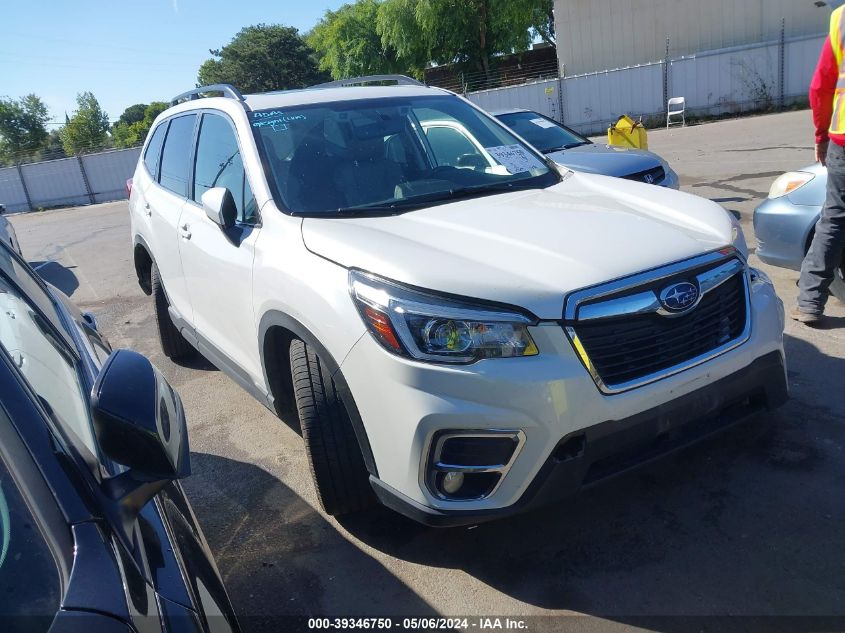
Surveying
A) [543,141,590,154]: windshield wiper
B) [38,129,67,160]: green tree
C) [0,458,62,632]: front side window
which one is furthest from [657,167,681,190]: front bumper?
[38,129,67,160]: green tree

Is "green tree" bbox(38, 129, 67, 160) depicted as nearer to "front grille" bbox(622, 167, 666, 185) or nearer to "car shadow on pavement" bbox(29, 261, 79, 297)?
"car shadow on pavement" bbox(29, 261, 79, 297)

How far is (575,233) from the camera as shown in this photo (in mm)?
2697

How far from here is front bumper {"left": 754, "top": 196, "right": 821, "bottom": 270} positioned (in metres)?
4.62

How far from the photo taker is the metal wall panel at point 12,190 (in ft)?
85.1

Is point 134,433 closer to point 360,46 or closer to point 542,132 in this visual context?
point 542,132

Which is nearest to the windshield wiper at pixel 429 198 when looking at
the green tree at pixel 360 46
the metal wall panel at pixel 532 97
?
the metal wall panel at pixel 532 97

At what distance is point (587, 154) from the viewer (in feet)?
24.2

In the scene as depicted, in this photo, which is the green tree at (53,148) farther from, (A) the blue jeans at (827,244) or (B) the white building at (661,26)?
(A) the blue jeans at (827,244)

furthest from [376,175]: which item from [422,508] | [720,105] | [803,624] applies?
[720,105]

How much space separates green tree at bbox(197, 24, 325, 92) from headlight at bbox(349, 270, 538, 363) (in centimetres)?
5698

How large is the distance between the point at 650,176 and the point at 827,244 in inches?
109

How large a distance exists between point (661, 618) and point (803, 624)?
1.42ft

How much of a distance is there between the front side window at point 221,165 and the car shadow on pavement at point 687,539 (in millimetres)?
1593

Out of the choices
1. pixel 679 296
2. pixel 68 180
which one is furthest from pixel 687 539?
pixel 68 180
